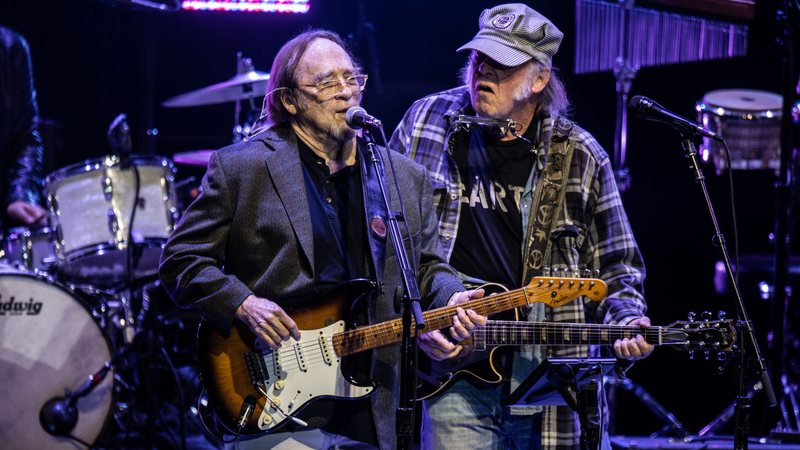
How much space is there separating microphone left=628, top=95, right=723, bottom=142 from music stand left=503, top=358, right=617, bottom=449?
1.04 meters

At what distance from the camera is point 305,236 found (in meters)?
3.92

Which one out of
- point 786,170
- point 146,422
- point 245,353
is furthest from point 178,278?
point 786,170

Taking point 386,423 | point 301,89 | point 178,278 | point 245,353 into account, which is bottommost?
point 386,423

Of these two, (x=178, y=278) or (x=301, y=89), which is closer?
(x=178, y=278)

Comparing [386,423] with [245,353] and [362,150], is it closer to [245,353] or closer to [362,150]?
[245,353]

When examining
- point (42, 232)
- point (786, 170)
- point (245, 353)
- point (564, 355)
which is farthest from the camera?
point (42, 232)

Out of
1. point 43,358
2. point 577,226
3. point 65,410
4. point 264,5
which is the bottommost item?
point 65,410

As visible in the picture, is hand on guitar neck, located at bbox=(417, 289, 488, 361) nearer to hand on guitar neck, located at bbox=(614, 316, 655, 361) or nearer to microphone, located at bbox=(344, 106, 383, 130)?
hand on guitar neck, located at bbox=(614, 316, 655, 361)

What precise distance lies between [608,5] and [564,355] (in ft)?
11.5

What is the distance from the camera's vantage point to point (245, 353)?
153 inches

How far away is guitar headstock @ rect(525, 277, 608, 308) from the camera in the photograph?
4258 millimetres

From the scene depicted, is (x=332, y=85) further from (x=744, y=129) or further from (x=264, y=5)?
(x=264, y=5)

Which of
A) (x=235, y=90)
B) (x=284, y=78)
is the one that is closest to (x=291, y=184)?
(x=284, y=78)

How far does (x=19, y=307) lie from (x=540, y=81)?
3347mm
